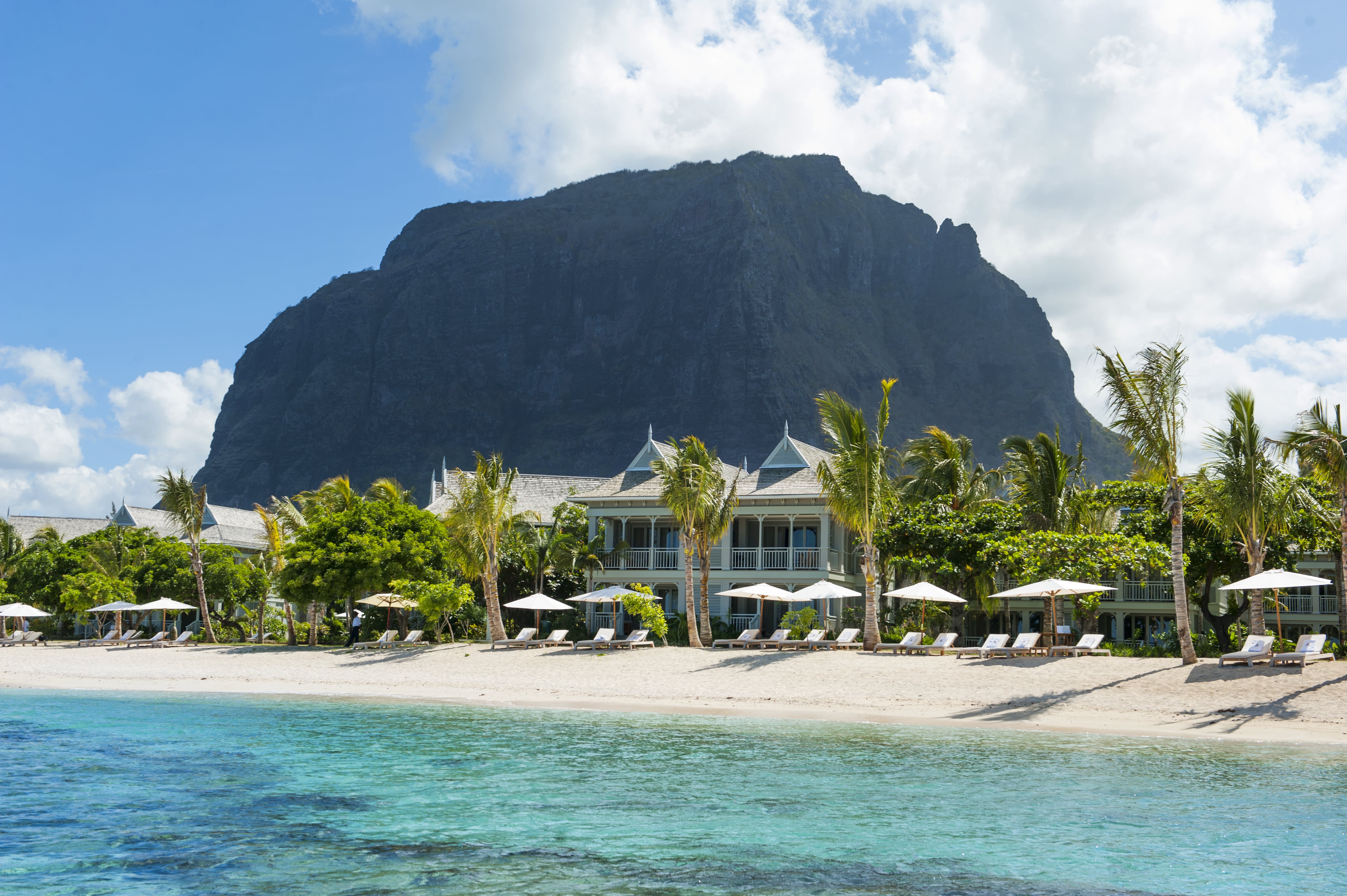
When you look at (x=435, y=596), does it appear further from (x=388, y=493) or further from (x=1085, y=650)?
(x=1085, y=650)

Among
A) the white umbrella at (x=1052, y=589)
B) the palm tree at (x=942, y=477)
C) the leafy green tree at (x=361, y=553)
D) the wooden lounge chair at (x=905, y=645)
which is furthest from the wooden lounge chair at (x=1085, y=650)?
the leafy green tree at (x=361, y=553)

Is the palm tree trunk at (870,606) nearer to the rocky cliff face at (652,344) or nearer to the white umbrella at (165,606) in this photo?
the white umbrella at (165,606)

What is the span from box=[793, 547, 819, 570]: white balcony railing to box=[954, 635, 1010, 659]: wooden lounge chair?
30.3 feet

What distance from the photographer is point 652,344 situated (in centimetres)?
17438

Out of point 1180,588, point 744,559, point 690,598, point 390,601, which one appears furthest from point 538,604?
point 1180,588

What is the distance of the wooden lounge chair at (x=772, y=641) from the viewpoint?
94.6 feet

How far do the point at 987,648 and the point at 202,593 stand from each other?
28.5 meters

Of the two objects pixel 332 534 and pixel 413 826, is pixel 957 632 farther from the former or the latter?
pixel 413 826

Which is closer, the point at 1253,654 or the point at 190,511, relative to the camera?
the point at 1253,654

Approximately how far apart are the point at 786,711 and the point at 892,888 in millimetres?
12792

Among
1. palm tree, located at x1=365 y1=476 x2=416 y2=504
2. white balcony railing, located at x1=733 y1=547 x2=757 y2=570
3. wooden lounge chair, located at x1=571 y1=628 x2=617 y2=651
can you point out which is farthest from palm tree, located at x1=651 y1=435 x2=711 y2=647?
palm tree, located at x1=365 y1=476 x2=416 y2=504

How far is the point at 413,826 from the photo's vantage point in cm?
1101

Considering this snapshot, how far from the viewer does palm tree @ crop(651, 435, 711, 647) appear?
29.9 metres

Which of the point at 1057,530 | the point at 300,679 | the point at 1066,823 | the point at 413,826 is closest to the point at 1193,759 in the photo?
the point at 1066,823
